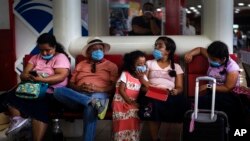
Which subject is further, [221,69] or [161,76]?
[161,76]

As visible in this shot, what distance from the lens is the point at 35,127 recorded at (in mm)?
3945

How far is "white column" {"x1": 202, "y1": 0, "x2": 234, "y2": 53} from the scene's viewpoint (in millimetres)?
4371

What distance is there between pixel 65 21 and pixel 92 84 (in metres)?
1.10

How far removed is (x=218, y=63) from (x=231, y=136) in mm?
711

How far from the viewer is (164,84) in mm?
3965

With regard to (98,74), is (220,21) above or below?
above

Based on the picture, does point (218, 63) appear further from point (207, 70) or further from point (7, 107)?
point (7, 107)

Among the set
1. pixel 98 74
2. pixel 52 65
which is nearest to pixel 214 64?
pixel 98 74

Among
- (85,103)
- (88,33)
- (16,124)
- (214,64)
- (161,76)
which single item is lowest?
(16,124)

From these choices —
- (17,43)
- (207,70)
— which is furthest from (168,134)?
(17,43)

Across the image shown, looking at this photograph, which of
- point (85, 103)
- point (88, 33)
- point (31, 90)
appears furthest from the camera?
point (88, 33)

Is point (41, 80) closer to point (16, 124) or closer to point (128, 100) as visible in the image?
point (16, 124)

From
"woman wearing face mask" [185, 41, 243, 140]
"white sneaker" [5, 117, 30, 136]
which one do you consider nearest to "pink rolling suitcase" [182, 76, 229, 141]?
"woman wearing face mask" [185, 41, 243, 140]

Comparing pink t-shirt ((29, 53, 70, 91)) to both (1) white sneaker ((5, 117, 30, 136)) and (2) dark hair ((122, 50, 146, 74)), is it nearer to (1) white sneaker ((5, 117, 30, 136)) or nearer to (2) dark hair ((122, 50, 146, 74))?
(1) white sneaker ((5, 117, 30, 136))
